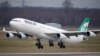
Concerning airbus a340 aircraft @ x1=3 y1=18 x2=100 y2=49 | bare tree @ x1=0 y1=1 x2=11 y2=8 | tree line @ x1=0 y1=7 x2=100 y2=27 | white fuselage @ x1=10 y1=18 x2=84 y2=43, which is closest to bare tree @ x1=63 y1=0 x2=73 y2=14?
tree line @ x1=0 y1=7 x2=100 y2=27

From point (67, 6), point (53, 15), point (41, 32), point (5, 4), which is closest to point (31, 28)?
point (41, 32)

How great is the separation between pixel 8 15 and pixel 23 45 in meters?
17.8

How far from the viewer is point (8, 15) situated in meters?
53.0

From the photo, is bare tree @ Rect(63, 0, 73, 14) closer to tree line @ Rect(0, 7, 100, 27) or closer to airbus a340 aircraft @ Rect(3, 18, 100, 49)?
tree line @ Rect(0, 7, 100, 27)

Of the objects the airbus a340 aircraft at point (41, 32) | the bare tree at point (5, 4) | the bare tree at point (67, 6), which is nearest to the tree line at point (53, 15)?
the bare tree at point (67, 6)

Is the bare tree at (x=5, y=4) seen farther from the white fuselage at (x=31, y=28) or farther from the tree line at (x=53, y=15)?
the white fuselage at (x=31, y=28)

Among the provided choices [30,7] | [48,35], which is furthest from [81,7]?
[48,35]

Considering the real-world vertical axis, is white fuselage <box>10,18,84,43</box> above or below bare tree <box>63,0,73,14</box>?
below

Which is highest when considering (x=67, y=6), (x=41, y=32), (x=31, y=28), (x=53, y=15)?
(x=67, y=6)

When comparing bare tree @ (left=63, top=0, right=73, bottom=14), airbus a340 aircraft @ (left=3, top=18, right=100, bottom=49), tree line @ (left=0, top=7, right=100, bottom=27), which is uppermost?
bare tree @ (left=63, top=0, right=73, bottom=14)

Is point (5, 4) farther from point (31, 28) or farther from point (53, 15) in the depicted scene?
point (31, 28)

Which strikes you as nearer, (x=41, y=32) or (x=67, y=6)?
(x=41, y=32)

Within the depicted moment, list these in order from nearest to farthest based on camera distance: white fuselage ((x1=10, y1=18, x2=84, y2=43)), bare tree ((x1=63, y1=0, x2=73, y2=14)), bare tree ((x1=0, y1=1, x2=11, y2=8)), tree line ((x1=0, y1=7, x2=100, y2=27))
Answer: white fuselage ((x1=10, y1=18, x2=84, y2=43)) → tree line ((x1=0, y1=7, x2=100, y2=27)) → bare tree ((x1=0, y1=1, x2=11, y2=8)) → bare tree ((x1=63, y1=0, x2=73, y2=14))

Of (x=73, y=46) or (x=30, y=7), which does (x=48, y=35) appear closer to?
(x=73, y=46)
